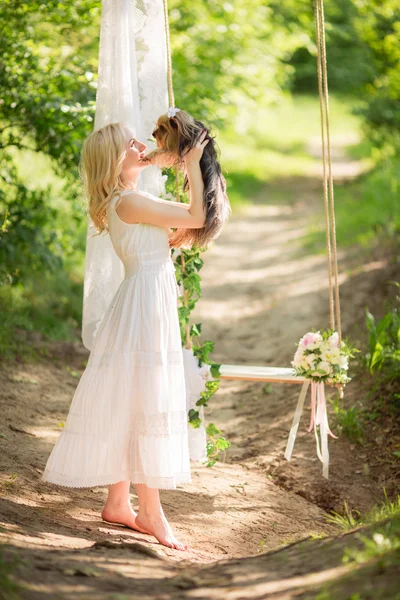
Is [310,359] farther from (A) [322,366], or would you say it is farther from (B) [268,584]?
(B) [268,584]

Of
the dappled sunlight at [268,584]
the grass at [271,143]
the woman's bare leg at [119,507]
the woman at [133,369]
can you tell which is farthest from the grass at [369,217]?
the dappled sunlight at [268,584]

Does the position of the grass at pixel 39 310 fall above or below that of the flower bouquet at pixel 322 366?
above

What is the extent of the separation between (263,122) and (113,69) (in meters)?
19.3

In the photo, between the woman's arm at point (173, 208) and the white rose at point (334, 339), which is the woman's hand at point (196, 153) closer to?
the woman's arm at point (173, 208)

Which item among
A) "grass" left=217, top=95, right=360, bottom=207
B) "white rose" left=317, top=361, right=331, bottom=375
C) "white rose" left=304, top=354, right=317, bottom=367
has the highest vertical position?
"grass" left=217, top=95, right=360, bottom=207

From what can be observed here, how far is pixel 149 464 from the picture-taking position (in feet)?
10.2

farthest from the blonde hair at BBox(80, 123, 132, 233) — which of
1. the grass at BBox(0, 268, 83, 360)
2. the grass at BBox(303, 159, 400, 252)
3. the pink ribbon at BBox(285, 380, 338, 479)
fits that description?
the grass at BBox(303, 159, 400, 252)

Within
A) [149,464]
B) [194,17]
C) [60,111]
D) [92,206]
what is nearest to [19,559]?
[149,464]

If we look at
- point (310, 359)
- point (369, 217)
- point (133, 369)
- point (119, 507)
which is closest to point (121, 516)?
point (119, 507)

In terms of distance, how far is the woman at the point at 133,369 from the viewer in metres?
3.13

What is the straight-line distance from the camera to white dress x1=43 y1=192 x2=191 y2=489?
3.13m

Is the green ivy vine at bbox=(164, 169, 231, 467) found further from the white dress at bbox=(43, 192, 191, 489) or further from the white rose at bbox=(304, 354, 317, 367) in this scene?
the white dress at bbox=(43, 192, 191, 489)

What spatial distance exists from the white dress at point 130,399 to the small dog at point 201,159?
0.26m

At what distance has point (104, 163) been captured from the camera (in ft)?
10.4
